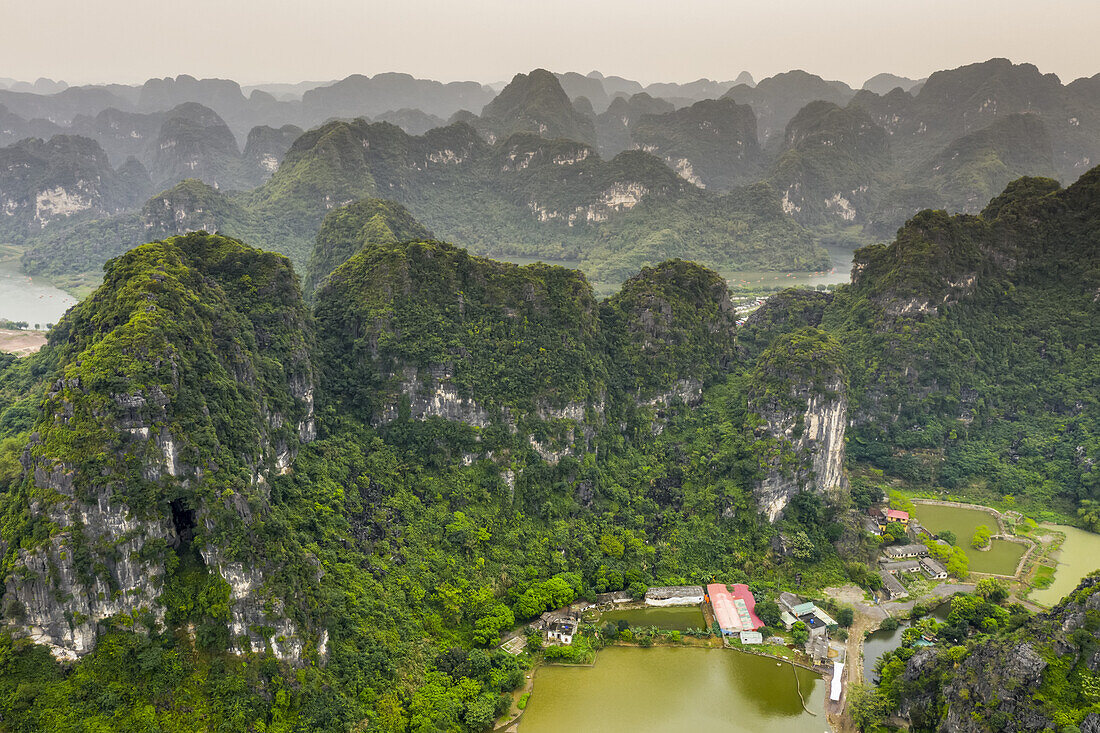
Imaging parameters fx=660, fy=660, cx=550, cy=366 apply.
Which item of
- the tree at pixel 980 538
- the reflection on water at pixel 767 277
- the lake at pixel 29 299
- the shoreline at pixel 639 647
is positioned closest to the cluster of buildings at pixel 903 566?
the tree at pixel 980 538

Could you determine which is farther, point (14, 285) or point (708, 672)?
point (14, 285)

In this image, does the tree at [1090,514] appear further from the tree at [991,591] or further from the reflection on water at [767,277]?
the reflection on water at [767,277]

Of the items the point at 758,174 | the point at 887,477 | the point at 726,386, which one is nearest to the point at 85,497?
the point at 726,386

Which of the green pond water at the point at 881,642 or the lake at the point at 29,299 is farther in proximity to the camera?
the lake at the point at 29,299

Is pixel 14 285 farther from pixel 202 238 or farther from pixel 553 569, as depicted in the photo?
pixel 553 569

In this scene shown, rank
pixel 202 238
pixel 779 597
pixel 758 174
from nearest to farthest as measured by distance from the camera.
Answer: pixel 779 597, pixel 202 238, pixel 758 174
